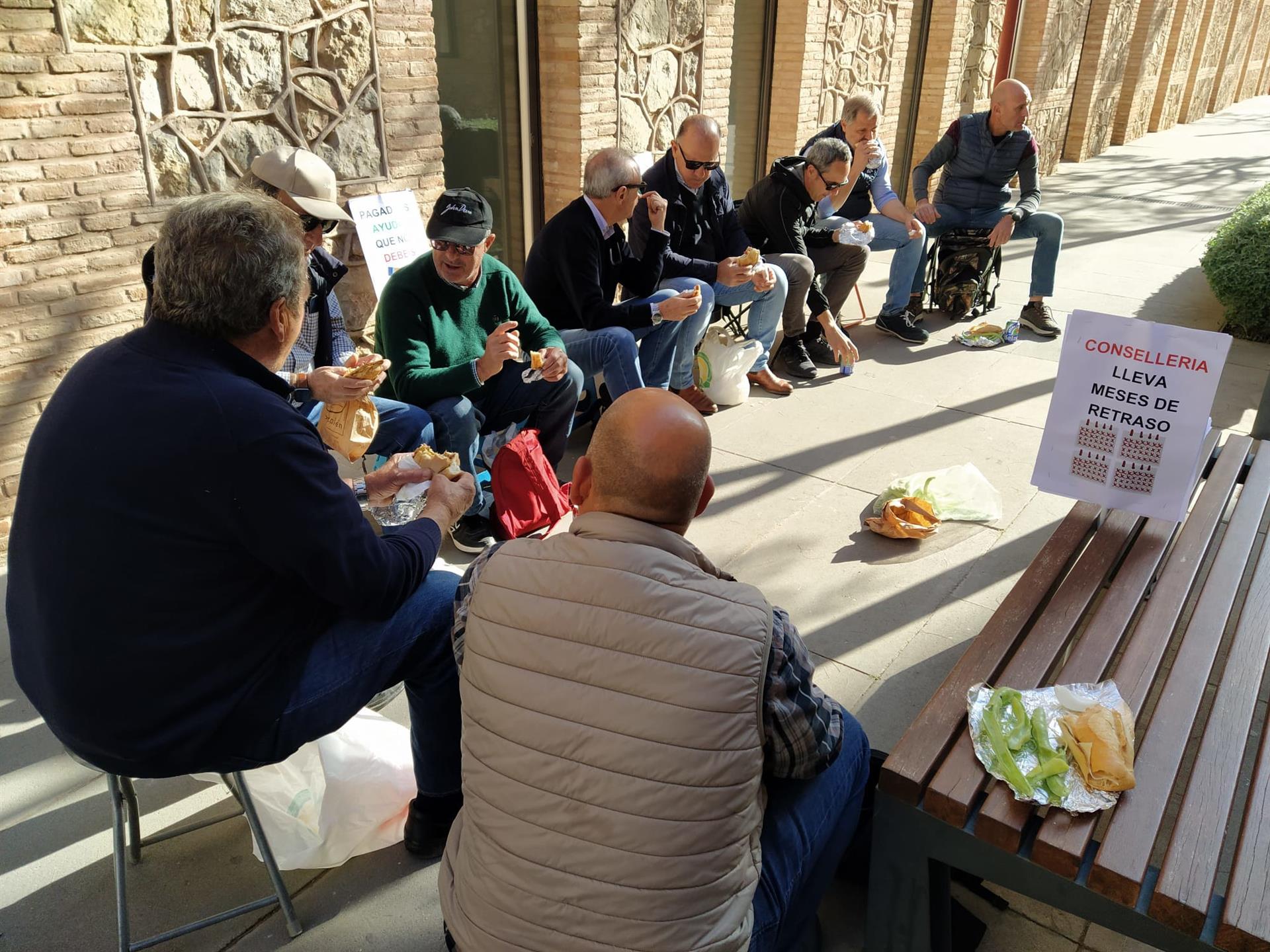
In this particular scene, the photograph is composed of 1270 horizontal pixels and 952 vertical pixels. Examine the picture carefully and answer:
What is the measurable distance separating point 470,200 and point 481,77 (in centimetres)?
273

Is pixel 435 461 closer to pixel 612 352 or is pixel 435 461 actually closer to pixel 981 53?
pixel 612 352

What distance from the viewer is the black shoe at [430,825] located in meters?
2.47

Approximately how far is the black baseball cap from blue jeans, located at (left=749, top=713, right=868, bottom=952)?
248 cm

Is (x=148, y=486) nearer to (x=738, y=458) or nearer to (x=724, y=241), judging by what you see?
(x=738, y=458)

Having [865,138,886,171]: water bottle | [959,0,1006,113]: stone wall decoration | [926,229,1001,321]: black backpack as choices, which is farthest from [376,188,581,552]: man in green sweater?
[959,0,1006,113]: stone wall decoration

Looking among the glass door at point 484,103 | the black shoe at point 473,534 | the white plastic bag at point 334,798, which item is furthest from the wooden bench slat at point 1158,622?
the glass door at point 484,103

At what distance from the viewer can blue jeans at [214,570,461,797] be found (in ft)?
6.66

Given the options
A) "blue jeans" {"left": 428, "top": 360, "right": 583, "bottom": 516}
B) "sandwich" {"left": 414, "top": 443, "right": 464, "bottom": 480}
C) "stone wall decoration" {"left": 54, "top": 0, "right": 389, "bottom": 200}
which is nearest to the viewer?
"sandwich" {"left": 414, "top": 443, "right": 464, "bottom": 480}

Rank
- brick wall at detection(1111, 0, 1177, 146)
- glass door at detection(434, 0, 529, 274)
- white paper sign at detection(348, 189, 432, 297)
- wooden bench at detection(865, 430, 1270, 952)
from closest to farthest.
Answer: wooden bench at detection(865, 430, 1270, 952) < white paper sign at detection(348, 189, 432, 297) < glass door at detection(434, 0, 529, 274) < brick wall at detection(1111, 0, 1177, 146)

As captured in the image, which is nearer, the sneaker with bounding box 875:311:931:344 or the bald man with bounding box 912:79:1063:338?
the sneaker with bounding box 875:311:931:344

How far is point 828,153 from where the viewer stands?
5.49 m

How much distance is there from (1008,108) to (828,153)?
2154 mm

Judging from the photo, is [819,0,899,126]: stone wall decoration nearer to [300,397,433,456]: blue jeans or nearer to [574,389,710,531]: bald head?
[300,397,433,456]: blue jeans

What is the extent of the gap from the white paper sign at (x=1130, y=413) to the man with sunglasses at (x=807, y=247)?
2920 mm
